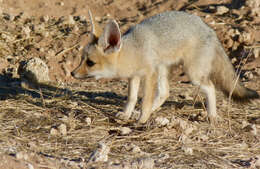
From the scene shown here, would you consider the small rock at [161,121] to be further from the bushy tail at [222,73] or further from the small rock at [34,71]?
the small rock at [34,71]

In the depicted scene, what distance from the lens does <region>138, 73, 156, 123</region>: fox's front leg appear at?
4.96 m

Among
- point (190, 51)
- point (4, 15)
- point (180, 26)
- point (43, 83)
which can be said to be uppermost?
point (4, 15)

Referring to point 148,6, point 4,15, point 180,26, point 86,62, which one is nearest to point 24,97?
point 86,62

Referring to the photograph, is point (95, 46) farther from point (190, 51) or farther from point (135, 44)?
point (190, 51)

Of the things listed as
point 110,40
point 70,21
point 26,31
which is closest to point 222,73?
point 110,40

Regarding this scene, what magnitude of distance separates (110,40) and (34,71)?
246cm

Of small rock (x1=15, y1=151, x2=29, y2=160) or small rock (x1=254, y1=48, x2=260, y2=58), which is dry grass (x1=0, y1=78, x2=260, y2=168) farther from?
small rock (x1=254, y1=48, x2=260, y2=58)

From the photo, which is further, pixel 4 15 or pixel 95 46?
pixel 4 15

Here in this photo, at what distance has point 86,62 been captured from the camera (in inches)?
194

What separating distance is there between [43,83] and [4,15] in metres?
2.61

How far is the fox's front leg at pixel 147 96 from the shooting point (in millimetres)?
4961

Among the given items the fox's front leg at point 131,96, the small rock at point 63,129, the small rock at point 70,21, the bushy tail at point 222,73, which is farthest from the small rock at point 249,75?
the small rock at point 70,21

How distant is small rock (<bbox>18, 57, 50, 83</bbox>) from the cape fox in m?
2.11

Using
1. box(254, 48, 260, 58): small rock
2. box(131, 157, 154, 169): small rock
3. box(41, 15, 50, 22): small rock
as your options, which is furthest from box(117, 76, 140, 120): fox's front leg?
box(41, 15, 50, 22): small rock
